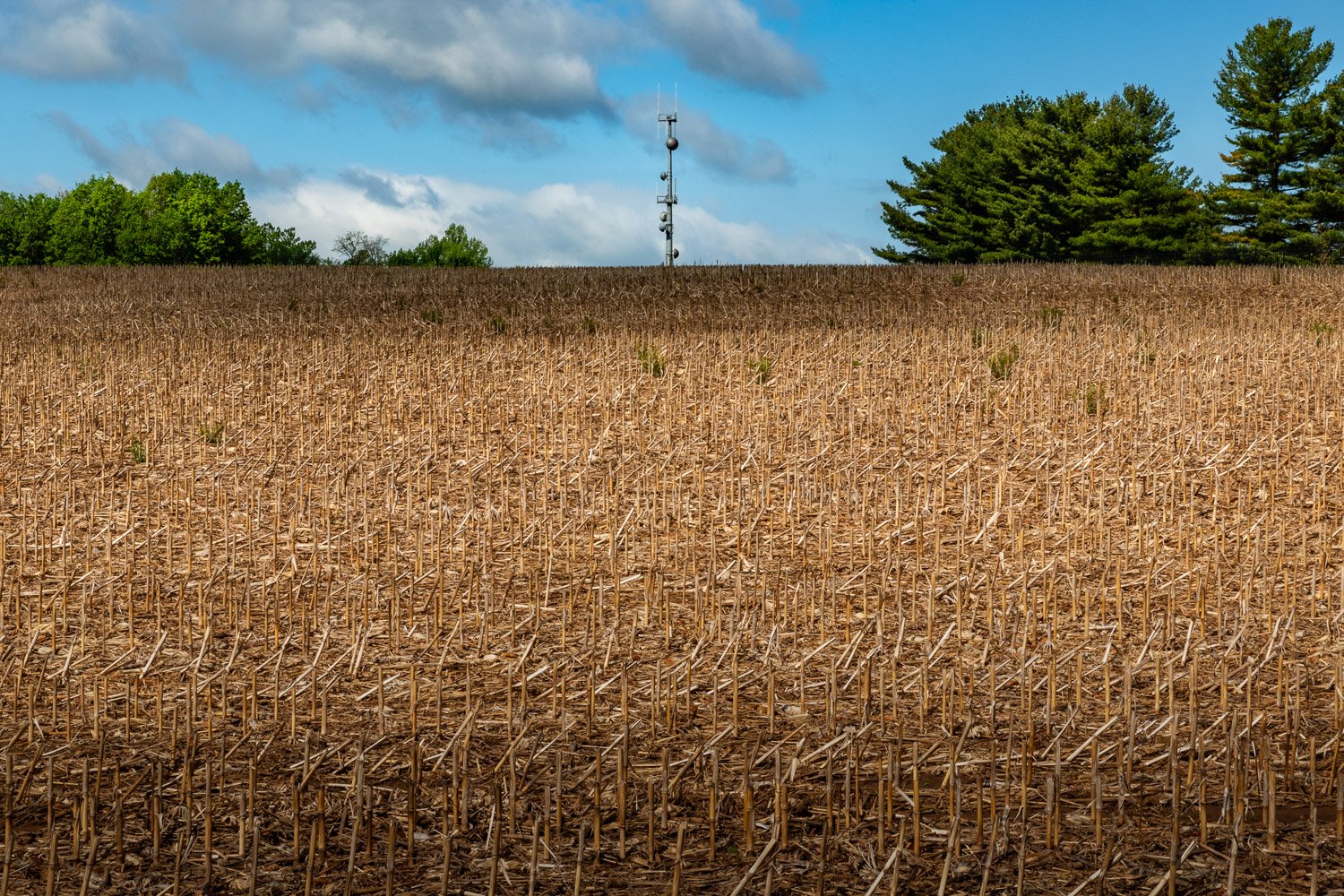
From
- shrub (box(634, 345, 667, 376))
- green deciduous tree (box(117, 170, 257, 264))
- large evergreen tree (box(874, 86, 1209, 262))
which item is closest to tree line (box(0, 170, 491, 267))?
green deciduous tree (box(117, 170, 257, 264))

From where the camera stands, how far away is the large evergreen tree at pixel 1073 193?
6022 centimetres

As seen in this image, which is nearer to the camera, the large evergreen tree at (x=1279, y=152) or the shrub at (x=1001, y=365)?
the shrub at (x=1001, y=365)

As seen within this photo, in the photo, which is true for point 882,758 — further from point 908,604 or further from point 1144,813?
point 908,604

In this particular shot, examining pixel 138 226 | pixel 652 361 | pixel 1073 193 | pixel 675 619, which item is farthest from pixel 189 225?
pixel 675 619

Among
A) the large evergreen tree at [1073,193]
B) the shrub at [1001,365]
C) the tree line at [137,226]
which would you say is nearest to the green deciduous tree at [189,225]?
the tree line at [137,226]

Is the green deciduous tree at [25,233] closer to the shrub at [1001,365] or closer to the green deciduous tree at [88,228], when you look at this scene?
the green deciduous tree at [88,228]

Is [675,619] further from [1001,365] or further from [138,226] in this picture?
[138,226]

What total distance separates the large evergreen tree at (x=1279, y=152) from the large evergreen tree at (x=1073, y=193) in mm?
1999

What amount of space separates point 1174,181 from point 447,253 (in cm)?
6549

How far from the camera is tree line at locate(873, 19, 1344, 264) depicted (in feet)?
188

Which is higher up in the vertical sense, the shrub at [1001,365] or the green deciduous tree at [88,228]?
the green deciduous tree at [88,228]

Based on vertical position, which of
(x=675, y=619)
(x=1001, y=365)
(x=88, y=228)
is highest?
(x=88, y=228)

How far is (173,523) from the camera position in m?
11.1

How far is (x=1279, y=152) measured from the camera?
58344 millimetres
